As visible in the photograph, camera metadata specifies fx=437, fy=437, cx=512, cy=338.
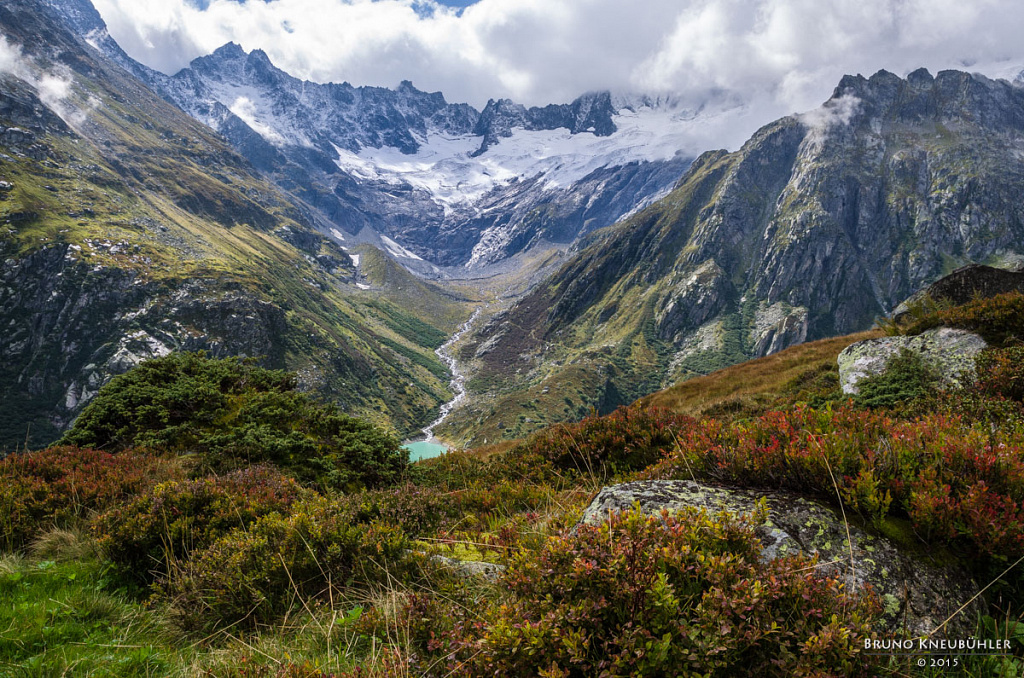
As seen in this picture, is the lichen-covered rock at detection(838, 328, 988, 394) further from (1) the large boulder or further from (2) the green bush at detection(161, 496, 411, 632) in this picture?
(2) the green bush at detection(161, 496, 411, 632)

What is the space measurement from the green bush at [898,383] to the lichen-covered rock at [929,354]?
18 cm

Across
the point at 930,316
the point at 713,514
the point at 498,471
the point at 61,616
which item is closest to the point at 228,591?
the point at 61,616

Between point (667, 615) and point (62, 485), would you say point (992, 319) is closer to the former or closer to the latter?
point (667, 615)

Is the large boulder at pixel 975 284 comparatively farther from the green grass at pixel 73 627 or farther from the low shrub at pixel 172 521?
the green grass at pixel 73 627

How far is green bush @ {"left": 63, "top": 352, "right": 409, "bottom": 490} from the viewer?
12117mm

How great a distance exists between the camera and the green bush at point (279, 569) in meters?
5.42

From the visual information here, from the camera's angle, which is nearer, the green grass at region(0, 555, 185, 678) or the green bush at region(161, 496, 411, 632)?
the green grass at region(0, 555, 185, 678)

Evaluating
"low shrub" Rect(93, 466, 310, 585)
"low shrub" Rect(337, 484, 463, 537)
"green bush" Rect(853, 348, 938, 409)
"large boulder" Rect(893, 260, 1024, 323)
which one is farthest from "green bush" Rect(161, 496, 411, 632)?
"large boulder" Rect(893, 260, 1024, 323)

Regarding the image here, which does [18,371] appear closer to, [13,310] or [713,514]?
[13,310]

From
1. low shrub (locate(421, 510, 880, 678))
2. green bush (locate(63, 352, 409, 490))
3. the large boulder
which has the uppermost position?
the large boulder

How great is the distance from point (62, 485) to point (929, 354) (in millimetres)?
19870

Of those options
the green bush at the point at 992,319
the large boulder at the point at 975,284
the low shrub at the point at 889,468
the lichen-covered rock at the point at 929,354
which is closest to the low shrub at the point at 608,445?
the low shrub at the point at 889,468

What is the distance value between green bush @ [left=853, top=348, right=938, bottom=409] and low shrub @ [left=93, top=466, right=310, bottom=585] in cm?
1368

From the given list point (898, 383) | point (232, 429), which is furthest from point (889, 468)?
point (232, 429)
